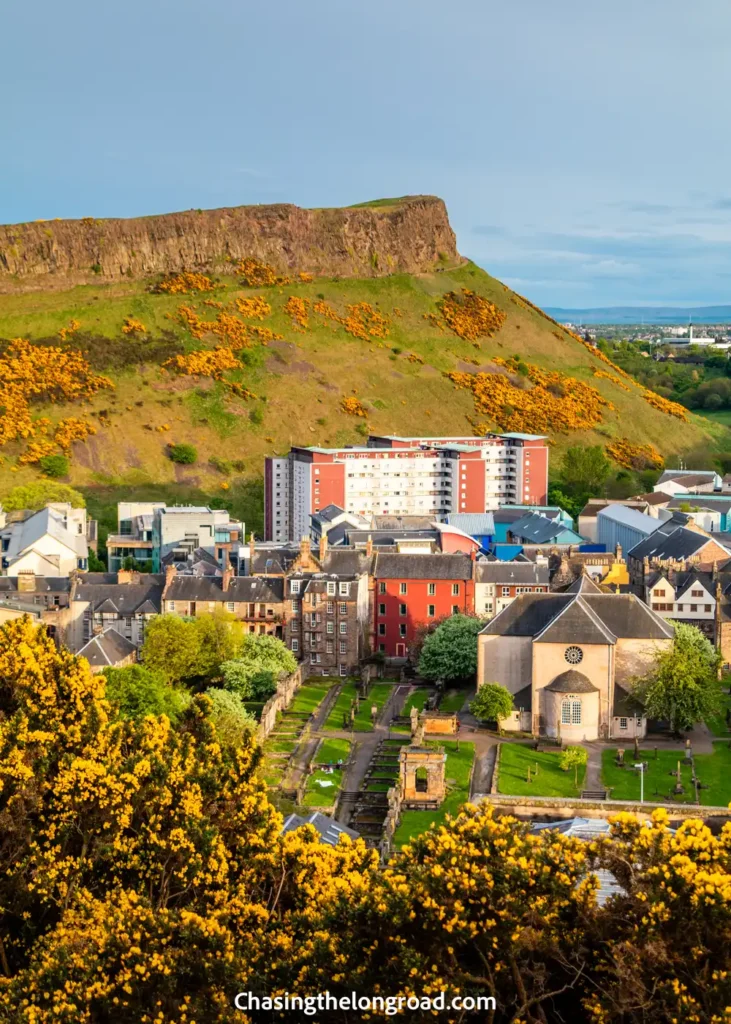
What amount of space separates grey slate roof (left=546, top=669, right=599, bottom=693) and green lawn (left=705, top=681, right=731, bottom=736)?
6.46 m

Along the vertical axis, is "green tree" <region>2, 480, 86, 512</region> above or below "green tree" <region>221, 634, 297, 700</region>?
above

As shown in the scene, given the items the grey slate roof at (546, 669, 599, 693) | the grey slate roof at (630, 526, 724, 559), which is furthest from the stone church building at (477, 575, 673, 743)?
the grey slate roof at (630, 526, 724, 559)

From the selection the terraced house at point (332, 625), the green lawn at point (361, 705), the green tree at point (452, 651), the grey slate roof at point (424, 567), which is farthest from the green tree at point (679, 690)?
the terraced house at point (332, 625)

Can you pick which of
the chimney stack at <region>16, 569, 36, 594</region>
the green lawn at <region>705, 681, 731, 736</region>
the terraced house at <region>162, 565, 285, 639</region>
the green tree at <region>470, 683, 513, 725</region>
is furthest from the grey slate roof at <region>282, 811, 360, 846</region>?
the chimney stack at <region>16, 569, 36, 594</region>

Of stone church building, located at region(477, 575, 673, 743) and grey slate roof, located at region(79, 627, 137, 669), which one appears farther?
grey slate roof, located at region(79, 627, 137, 669)

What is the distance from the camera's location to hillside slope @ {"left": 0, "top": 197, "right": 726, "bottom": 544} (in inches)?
6043

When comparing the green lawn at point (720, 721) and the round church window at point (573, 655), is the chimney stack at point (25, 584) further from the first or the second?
the green lawn at point (720, 721)

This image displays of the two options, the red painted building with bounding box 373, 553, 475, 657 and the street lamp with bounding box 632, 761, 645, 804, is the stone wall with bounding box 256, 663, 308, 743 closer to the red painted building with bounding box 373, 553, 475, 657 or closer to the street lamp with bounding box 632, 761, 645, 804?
the red painted building with bounding box 373, 553, 475, 657

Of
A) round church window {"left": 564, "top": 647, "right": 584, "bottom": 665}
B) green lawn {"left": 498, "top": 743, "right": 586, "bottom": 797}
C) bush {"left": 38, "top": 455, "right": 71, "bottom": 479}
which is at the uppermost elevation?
bush {"left": 38, "top": 455, "right": 71, "bottom": 479}

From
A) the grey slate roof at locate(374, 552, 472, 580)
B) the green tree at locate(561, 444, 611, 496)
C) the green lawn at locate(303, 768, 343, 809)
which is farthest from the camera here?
the green tree at locate(561, 444, 611, 496)

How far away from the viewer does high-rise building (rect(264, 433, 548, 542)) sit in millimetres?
134625

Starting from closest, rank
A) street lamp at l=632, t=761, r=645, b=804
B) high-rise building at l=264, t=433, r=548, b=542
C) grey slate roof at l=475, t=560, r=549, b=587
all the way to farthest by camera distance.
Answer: street lamp at l=632, t=761, r=645, b=804
grey slate roof at l=475, t=560, r=549, b=587
high-rise building at l=264, t=433, r=548, b=542

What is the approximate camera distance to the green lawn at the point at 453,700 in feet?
247

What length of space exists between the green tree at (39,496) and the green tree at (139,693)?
62.6 meters
